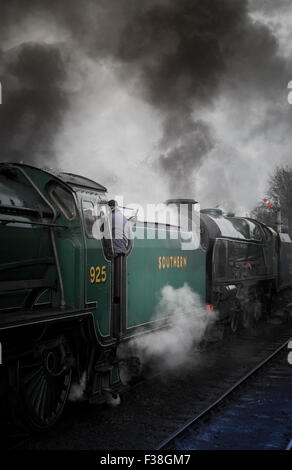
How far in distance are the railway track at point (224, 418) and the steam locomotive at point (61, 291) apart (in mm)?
1082

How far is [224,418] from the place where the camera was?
5406mm

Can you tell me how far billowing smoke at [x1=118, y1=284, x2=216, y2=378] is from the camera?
6.55m

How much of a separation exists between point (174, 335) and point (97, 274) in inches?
103

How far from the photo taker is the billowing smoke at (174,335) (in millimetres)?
6551

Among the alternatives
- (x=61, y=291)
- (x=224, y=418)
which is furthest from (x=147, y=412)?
(x=61, y=291)

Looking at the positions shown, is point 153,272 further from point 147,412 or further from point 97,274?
point 147,412

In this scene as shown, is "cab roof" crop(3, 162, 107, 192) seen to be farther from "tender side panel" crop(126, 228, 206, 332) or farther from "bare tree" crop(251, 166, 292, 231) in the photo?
"bare tree" crop(251, 166, 292, 231)

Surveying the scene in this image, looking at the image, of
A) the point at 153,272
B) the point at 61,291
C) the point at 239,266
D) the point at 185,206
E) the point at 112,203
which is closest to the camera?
the point at 61,291

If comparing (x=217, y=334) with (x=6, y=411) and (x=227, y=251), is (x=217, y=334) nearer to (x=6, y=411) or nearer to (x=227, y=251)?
(x=227, y=251)

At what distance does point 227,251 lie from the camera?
30.9 ft

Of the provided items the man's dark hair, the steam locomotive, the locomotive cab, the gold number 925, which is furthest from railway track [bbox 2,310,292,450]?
the man's dark hair

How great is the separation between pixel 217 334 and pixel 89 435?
4889mm

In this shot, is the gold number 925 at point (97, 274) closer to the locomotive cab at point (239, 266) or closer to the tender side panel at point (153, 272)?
the tender side panel at point (153, 272)

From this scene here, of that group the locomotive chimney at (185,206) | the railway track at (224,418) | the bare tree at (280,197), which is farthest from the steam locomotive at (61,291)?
the bare tree at (280,197)
